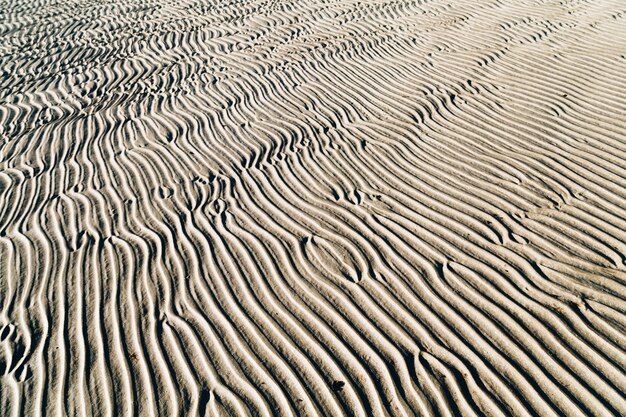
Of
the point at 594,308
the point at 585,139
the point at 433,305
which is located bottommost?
the point at 433,305

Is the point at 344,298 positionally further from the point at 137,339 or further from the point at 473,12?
the point at 473,12

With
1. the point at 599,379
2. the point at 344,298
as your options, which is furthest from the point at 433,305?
the point at 599,379

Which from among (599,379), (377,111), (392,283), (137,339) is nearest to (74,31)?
(377,111)

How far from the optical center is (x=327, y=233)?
464cm

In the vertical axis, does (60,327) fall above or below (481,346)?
below

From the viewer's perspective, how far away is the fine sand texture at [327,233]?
3287 mm

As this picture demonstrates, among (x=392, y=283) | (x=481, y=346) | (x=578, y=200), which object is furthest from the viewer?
(x=578, y=200)

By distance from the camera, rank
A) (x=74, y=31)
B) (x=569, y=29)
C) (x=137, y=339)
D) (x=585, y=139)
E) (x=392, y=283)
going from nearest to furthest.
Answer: (x=137, y=339) < (x=392, y=283) < (x=585, y=139) < (x=569, y=29) < (x=74, y=31)

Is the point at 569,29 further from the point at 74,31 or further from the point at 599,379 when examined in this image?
the point at 74,31

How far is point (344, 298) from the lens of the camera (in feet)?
12.8

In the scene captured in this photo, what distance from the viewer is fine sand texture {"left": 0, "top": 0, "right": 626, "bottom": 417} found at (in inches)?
129

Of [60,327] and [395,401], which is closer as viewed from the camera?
[395,401]

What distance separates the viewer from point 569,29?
8633 mm

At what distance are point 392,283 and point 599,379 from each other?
164 centimetres
